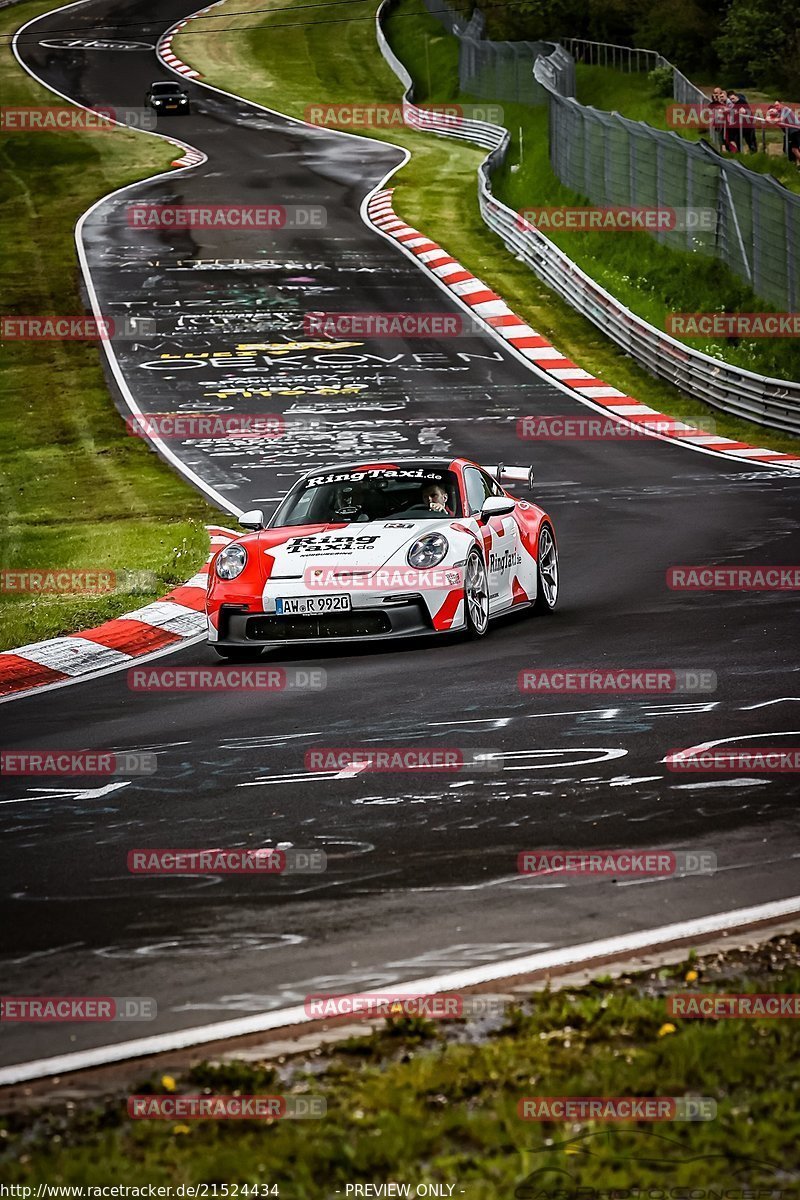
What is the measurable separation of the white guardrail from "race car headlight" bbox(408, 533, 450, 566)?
44.7ft

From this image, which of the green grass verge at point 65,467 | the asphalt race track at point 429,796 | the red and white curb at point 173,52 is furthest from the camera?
the red and white curb at point 173,52

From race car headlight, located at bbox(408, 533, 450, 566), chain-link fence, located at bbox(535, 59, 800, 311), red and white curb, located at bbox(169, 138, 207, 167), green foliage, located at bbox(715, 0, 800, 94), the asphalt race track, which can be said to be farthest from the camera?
red and white curb, located at bbox(169, 138, 207, 167)

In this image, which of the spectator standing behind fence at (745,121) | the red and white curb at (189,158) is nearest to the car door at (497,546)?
the spectator standing behind fence at (745,121)

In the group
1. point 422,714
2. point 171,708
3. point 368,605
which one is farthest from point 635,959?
point 368,605

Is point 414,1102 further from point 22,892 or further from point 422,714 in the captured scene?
point 422,714

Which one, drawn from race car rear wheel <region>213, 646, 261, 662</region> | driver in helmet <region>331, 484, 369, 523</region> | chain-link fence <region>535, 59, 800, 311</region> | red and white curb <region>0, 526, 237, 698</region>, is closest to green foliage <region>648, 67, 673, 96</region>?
chain-link fence <region>535, 59, 800, 311</region>

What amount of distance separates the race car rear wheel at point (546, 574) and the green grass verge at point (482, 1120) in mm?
8475

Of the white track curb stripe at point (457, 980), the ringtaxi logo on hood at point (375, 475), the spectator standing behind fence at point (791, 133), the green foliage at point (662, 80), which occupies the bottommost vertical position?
the ringtaxi logo on hood at point (375, 475)

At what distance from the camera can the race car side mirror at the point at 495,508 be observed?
495 inches

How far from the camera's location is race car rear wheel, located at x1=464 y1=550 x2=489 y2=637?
12.0 meters

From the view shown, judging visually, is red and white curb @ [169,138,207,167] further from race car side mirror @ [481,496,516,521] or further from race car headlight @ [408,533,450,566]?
race car headlight @ [408,533,450,566]

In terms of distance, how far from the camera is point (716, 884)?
20.0ft

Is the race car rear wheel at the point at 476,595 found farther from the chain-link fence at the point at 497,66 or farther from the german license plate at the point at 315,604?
the chain-link fence at the point at 497,66

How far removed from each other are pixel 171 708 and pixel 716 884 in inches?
190
